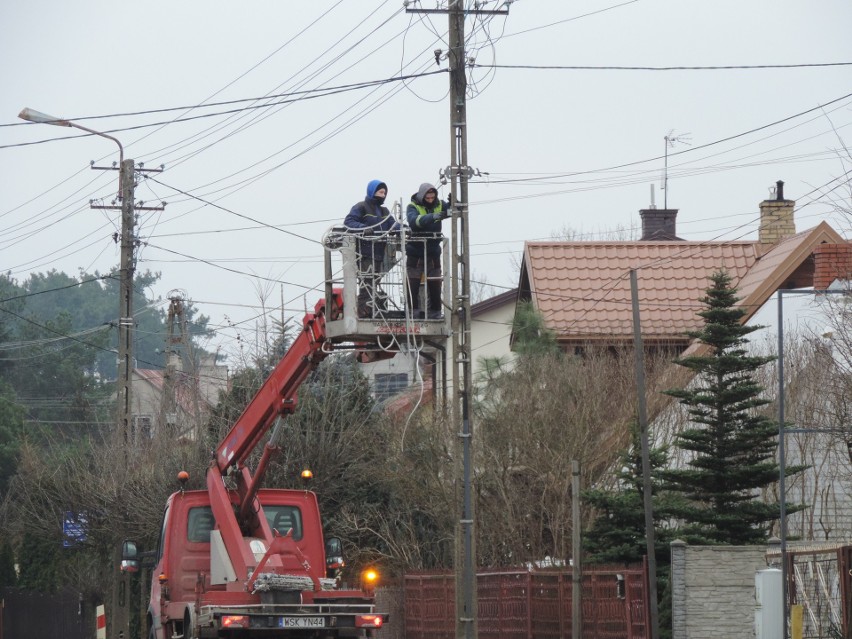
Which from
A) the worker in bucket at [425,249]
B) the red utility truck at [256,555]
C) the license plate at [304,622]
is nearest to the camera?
the license plate at [304,622]

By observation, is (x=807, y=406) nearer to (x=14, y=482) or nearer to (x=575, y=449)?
(x=575, y=449)

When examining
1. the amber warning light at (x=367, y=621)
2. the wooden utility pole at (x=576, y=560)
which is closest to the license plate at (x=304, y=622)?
the amber warning light at (x=367, y=621)

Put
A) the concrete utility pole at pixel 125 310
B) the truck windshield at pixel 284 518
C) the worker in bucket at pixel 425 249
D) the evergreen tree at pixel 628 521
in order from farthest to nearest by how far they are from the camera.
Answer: the concrete utility pole at pixel 125 310, the evergreen tree at pixel 628 521, the truck windshield at pixel 284 518, the worker in bucket at pixel 425 249

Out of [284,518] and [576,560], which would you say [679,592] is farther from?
[284,518]

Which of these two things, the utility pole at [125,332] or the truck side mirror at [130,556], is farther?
the utility pole at [125,332]

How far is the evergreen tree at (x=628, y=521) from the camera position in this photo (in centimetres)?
2050

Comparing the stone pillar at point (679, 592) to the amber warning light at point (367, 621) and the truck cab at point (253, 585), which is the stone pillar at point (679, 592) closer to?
the truck cab at point (253, 585)

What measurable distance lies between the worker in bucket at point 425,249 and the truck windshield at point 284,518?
12.7 ft

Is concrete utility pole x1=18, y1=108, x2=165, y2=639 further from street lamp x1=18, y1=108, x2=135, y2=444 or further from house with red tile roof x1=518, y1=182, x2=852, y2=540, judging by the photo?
house with red tile roof x1=518, y1=182, x2=852, y2=540

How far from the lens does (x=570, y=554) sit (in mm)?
23891

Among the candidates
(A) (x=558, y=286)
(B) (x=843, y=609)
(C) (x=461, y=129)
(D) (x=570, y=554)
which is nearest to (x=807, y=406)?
(D) (x=570, y=554)

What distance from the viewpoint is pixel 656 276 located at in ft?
120

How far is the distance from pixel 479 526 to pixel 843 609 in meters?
8.28

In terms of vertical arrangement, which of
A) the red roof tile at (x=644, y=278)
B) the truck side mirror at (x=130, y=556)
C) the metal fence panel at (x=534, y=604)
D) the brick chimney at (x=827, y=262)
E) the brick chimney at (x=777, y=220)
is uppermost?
the brick chimney at (x=777, y=220)
